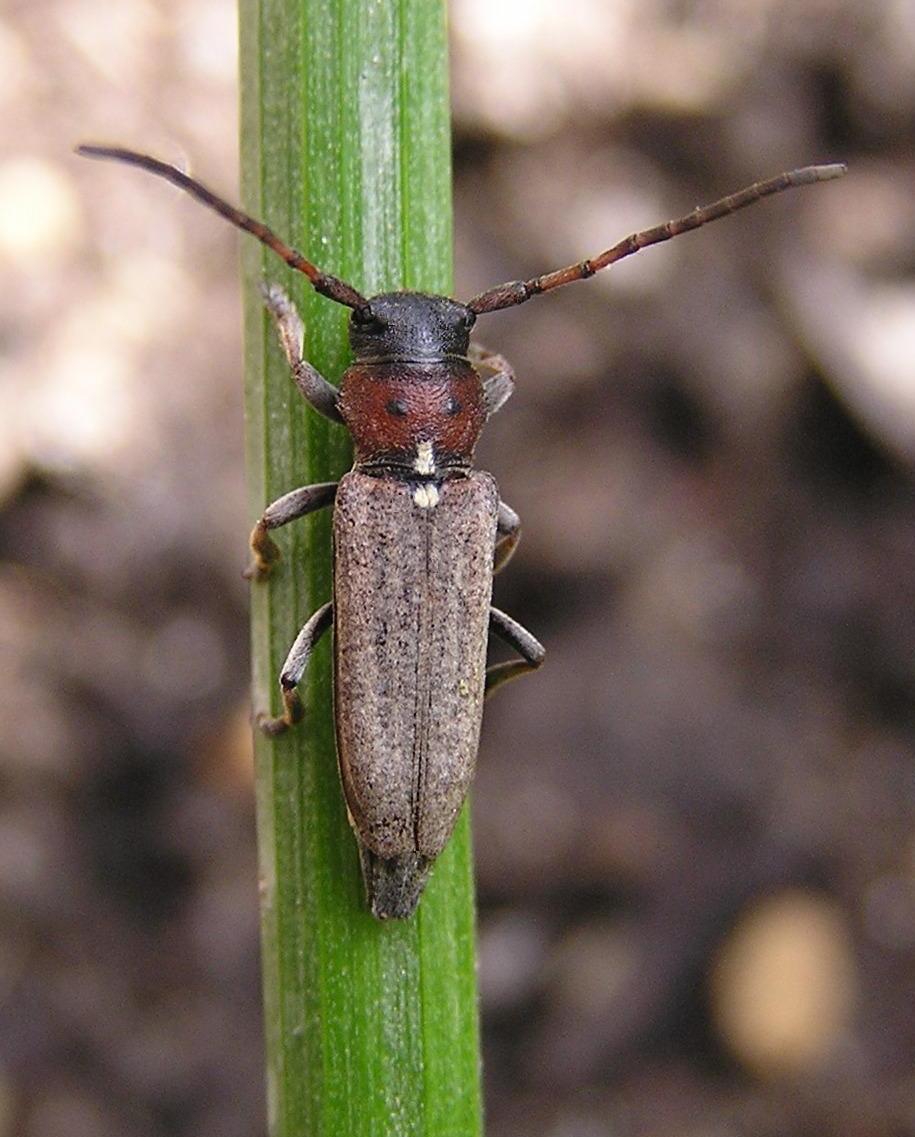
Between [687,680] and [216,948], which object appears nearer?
[216,948]

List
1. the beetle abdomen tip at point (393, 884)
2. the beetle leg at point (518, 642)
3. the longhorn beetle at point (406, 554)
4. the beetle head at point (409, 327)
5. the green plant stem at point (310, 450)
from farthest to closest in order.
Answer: the beetle leg at point (518, 642) < the beetle head at point (409, 327) < the longhorn beetle at point (406, 554) < the beetle abdomen tip at point (393, 884) < the green plant stem at point (310, 450)

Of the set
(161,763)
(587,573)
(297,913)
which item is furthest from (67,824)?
(297,913)

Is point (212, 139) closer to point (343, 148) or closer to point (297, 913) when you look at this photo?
point (343, 148)

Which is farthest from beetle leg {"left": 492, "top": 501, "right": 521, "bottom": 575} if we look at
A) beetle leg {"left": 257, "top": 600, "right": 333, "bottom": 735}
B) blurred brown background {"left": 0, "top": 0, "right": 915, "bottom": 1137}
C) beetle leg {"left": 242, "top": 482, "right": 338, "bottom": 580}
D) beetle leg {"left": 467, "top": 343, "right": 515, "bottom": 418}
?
blurred brown background {"left": 0, "top": 0, "right": 915, "bottom": 1137}

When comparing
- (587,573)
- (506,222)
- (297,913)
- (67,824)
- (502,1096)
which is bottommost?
(502,1096)

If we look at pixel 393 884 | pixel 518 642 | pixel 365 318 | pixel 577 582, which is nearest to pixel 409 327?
pixel 365 318

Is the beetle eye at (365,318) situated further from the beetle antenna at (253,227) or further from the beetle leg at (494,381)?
the beetle leg at (494,381)

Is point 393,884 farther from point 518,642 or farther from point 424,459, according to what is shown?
point 424,459

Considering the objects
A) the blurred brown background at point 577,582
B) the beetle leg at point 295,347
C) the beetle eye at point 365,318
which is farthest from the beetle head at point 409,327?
the blurred brown background at point 577,582
